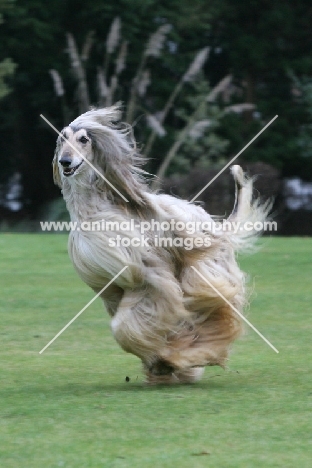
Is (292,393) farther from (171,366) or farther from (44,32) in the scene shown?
(44,32)

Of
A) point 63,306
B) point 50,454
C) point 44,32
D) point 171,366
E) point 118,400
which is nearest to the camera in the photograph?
point 50,454

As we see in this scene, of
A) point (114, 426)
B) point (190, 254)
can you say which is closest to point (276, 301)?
point (190, 254)

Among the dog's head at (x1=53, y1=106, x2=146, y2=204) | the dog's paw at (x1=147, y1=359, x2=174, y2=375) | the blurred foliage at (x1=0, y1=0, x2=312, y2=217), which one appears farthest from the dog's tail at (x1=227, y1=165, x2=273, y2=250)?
the blurred foliage at (x1=0, y1=0, x2=312, y2=217)

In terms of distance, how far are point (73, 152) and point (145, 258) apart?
0.68 metres

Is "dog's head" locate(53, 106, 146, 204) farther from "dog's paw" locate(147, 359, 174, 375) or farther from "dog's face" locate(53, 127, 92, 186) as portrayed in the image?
"dog's paw" locate(147, 359, 174, 375)

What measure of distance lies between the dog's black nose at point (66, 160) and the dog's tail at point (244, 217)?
1232mm

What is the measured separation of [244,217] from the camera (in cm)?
618

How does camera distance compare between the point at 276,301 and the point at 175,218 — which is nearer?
the point at 175,218

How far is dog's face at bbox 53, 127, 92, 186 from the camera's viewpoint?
520 centimetres

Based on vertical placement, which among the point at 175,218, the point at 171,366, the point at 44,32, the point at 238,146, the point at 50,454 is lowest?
the point at 238,146

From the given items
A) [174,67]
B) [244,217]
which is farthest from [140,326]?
[174,67]

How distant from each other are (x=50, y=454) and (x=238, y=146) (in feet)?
57.8

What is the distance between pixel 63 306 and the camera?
906cm

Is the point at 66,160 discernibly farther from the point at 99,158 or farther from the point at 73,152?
the point at 99,158
